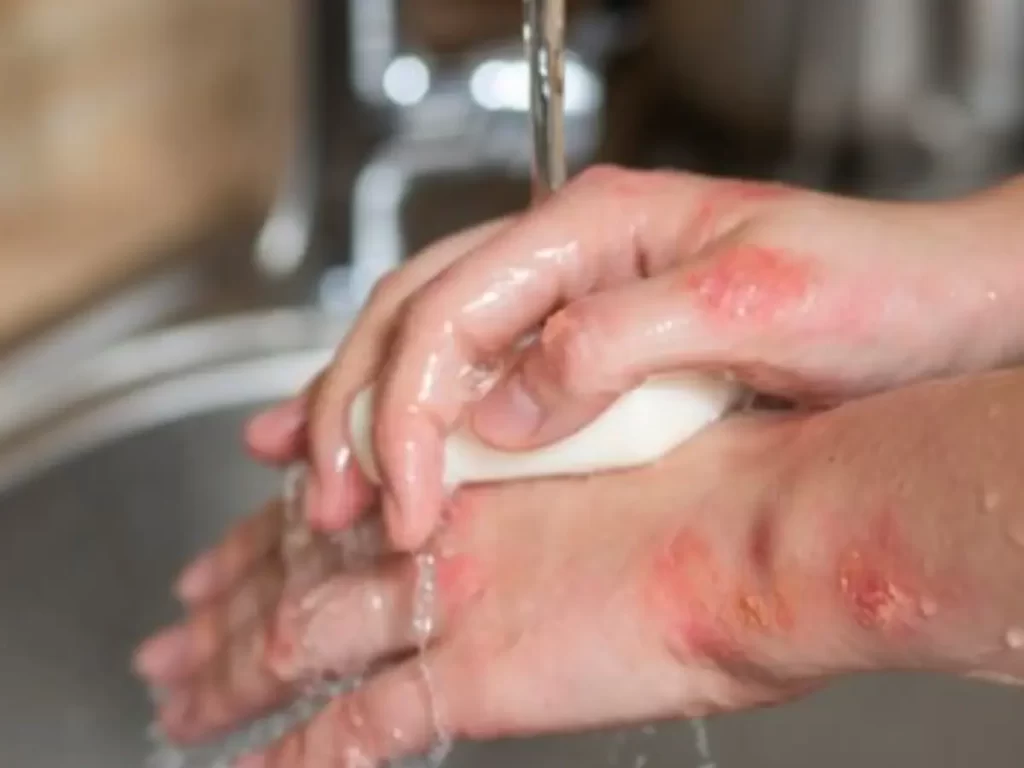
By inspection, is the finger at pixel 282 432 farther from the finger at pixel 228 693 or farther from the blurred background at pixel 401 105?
the blurred background at pixel 401 105

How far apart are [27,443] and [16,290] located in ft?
0.65

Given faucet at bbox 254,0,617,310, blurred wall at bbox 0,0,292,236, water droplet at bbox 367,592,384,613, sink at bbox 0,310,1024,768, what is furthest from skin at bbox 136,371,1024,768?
blurred wall at bbox 0,0,292,236

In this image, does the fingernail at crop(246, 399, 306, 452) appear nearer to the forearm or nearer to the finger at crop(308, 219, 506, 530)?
the finger at crop(308, 219, 506, 530)

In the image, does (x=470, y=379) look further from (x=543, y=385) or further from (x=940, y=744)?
(x=940, y=744)

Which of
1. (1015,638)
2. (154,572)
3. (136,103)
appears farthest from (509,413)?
(136,103)

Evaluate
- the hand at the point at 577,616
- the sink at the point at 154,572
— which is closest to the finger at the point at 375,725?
the hand at the point at 577,616

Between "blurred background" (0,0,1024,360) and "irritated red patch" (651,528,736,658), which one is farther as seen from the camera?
"blurred background" (0,0,1024,360)

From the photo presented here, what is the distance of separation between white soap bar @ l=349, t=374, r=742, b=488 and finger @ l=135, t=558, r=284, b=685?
89 mm

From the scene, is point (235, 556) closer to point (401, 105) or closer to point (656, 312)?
point (656, 312)

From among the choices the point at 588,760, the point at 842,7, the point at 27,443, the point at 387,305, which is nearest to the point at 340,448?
the point at 387,305

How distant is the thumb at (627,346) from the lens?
372mm

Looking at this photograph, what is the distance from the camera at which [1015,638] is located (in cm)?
33

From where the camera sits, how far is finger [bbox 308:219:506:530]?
0.42m

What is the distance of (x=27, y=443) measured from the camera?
25.8 inches
